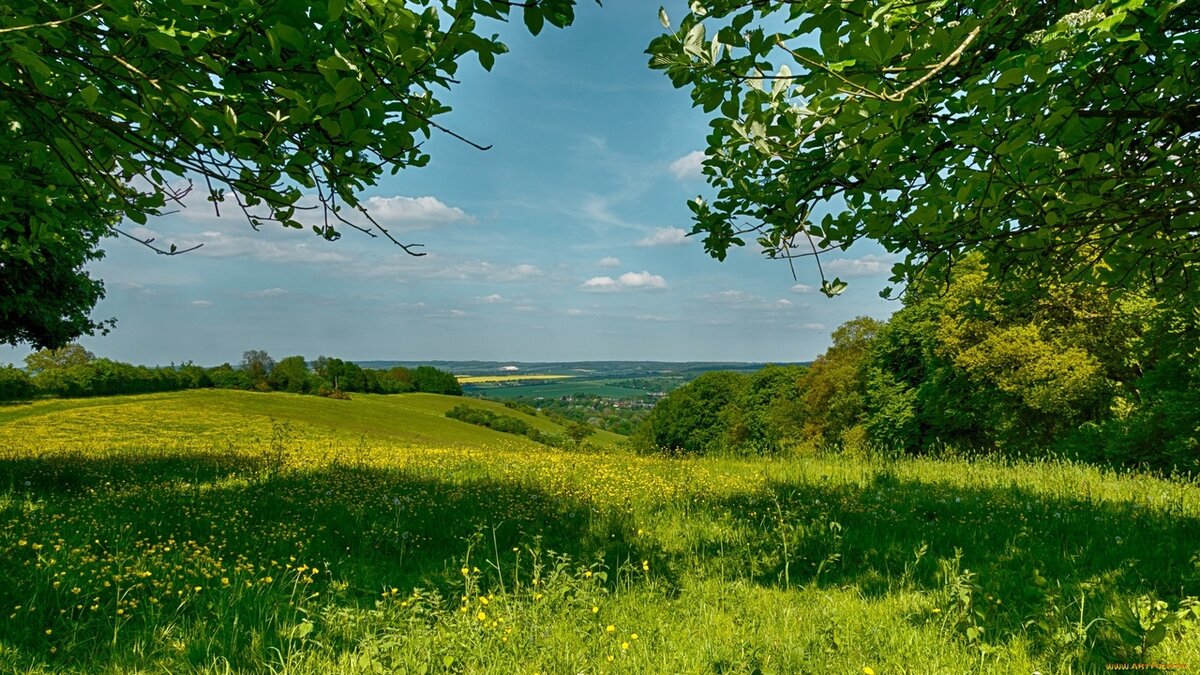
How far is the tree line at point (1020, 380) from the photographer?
56.7 ft

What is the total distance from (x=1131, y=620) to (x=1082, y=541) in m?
3.03

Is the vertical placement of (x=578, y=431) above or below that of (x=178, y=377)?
below

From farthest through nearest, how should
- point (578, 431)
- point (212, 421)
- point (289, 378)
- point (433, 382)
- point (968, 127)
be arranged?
point (433, 382) → point (578, 431) → point (289, 378) → point (212, 421) → point (968, 127)

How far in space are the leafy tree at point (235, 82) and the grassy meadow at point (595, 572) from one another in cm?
288

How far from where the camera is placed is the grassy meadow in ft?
11.7

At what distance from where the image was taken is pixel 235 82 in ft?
10.5

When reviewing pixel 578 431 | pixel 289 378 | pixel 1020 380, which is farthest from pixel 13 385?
pixel 578 431

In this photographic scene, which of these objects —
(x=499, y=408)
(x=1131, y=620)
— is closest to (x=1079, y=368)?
(x=1131, y=620)

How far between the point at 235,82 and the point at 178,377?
61.8 m

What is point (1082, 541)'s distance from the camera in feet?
20.2

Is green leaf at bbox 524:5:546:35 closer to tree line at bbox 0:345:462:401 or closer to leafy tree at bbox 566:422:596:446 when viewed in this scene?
tree line at bbox 0:345:462:401

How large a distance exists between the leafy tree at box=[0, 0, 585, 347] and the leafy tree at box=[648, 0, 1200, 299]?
1355mm

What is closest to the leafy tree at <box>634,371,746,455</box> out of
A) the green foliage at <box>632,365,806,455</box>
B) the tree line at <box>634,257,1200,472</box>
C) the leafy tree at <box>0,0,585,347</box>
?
the green foliage at <box>632,365,806,455</box>

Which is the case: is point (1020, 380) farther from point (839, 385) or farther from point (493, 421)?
point (493, 421)
